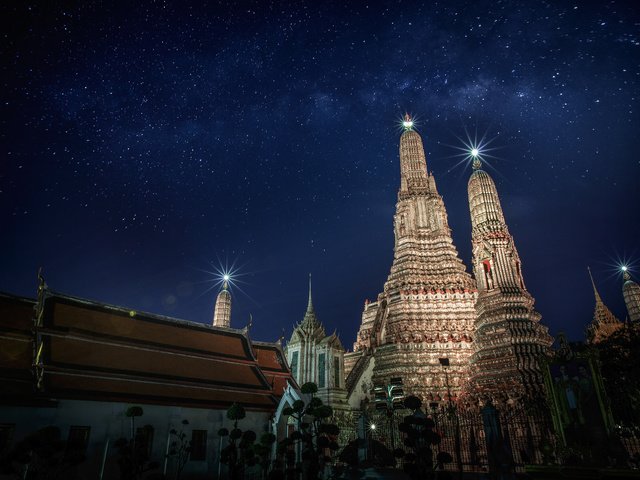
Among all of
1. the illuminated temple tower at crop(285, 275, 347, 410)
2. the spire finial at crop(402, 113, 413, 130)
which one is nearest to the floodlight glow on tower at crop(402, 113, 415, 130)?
the spire finial at crop(402, 113, 413, 130)

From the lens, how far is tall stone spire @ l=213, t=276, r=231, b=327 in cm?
6506

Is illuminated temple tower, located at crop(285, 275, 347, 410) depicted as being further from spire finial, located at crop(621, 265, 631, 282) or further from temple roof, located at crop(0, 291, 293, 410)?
spire finial, located at crop(621, 265, 631, 282)

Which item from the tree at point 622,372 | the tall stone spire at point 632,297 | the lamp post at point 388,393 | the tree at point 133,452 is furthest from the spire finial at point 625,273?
the tree at point 133,452

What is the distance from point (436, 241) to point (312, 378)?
19854 millimetres

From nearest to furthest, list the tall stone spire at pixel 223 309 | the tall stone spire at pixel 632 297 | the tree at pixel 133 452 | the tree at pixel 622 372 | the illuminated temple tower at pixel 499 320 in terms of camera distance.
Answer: the tree at pixel 133 452
the tree at pixel 622 372
the illuminated temple tower at pixel 499 320
the tall stone spire at pixel 632 297
the tall stone spire at pixel 223 309

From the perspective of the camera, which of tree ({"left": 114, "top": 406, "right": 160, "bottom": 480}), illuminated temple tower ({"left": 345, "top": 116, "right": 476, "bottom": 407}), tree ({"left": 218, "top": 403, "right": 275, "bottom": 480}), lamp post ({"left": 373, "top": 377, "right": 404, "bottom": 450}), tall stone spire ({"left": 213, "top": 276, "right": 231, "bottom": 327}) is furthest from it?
tall stone spire ({"left": 213, "top": 276, "right": 231, "bottom": 327})

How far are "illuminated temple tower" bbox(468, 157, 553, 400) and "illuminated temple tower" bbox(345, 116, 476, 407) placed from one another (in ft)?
15.4

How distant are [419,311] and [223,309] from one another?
125 feet

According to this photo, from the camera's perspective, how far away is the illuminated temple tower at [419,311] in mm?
33812

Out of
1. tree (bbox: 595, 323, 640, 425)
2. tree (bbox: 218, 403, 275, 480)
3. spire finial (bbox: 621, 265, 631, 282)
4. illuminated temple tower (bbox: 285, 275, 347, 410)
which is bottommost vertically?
tree (bbox: 218, 403, 275, 480)

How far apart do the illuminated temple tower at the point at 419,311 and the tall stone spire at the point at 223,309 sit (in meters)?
26.7

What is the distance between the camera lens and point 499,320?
28.0 meters

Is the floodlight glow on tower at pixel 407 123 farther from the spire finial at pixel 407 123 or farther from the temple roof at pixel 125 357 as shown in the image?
the temple roof at pixel 125 357

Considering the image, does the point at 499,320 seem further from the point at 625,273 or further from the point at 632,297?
the point at 625,273
